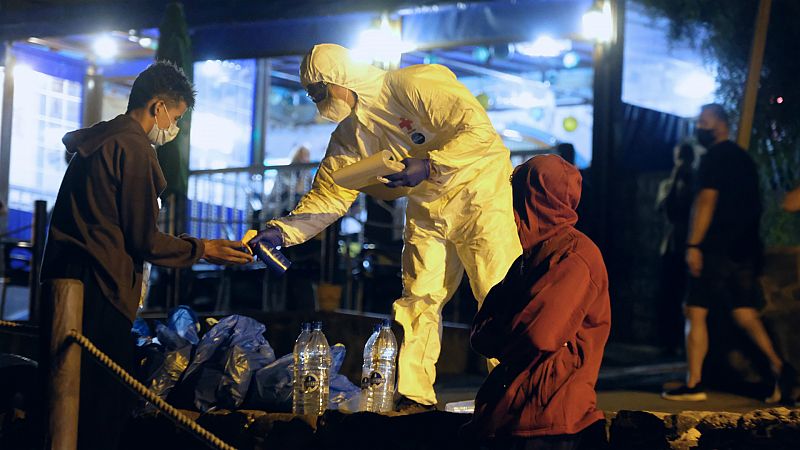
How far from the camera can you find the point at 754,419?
407cm

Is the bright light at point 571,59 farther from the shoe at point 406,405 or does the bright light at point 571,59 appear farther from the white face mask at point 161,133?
the white face mask at point 161,133

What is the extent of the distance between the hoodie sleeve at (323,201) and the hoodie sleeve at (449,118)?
21.1 inches

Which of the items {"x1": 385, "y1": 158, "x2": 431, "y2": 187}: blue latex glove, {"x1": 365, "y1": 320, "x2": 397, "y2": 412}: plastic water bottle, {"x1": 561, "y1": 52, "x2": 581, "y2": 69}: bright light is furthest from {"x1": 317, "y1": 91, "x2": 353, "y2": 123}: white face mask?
{"x1": 561, "y1": 52, "x2": 581, "y2": 69}: bright light

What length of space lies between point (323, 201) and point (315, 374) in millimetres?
930

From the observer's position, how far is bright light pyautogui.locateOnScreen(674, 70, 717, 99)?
35.1 feet

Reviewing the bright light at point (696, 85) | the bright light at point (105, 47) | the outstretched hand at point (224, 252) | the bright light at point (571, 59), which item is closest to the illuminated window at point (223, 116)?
the bright light at point (105, 47)

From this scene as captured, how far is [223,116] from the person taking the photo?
1471 centimetres

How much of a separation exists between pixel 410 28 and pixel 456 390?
20.1 ft

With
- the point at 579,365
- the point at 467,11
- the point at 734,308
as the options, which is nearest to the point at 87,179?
the point at 579,365

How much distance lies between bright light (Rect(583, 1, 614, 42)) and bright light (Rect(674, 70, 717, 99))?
910 mm

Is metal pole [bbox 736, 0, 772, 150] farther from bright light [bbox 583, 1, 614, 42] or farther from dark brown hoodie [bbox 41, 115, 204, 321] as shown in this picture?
dark brown hoodie [bbox 41, 115, 204, 321]

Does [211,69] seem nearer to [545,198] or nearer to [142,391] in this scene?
[142,391]

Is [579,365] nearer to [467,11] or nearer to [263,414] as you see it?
[263,414]

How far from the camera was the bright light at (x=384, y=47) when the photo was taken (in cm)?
1248
